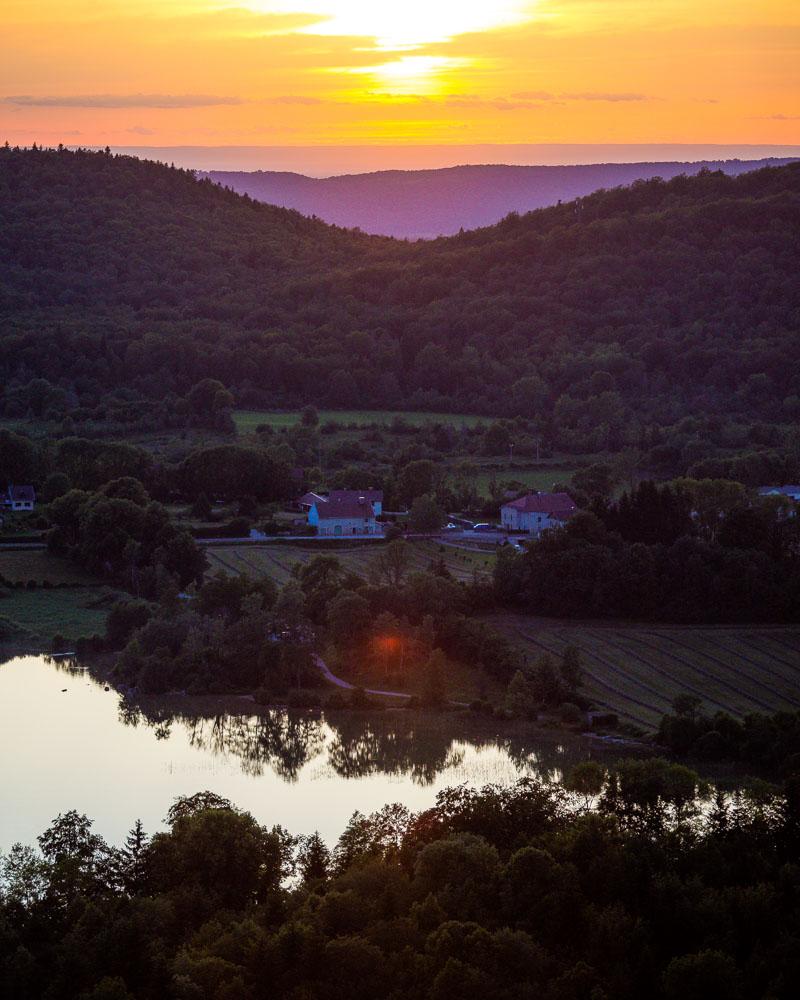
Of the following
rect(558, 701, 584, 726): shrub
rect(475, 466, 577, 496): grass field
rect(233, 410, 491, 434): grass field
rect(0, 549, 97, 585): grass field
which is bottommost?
rect(558, 701, 584, 726): shrub

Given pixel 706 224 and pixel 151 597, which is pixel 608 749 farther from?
pixel 706 224

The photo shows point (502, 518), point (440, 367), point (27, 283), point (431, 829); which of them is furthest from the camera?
point (27, 283)

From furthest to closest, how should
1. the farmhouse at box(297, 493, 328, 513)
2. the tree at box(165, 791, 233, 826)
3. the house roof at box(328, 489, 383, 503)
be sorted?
the farmhouse at box(297, 493, 328, 513)
the house roof at box(328, 489, 383, 503)
the tree at box(165, 791, 233, 826)

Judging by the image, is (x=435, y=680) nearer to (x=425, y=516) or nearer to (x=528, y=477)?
(x=425, y=516)

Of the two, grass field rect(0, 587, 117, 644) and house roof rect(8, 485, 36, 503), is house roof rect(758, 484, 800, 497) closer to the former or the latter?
grass field rect(0, 587, 117, 644)

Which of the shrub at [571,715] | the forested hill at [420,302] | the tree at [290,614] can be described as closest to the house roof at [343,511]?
the tree at [290,614]

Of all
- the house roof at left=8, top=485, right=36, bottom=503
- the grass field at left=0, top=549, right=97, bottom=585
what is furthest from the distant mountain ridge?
the grass field at left=0, top=549, right=97, bottom=585

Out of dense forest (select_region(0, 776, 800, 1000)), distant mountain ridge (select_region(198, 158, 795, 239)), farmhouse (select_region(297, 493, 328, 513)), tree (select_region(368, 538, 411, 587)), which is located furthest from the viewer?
distant mountain ridge (select_region(198, 158, 795, 239))

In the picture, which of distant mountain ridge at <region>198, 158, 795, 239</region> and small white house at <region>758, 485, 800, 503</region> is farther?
distant mountain ridge at <region>198, 158, 795, 239</region>

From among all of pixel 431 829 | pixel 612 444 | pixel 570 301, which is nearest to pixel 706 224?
pixel 570 301
